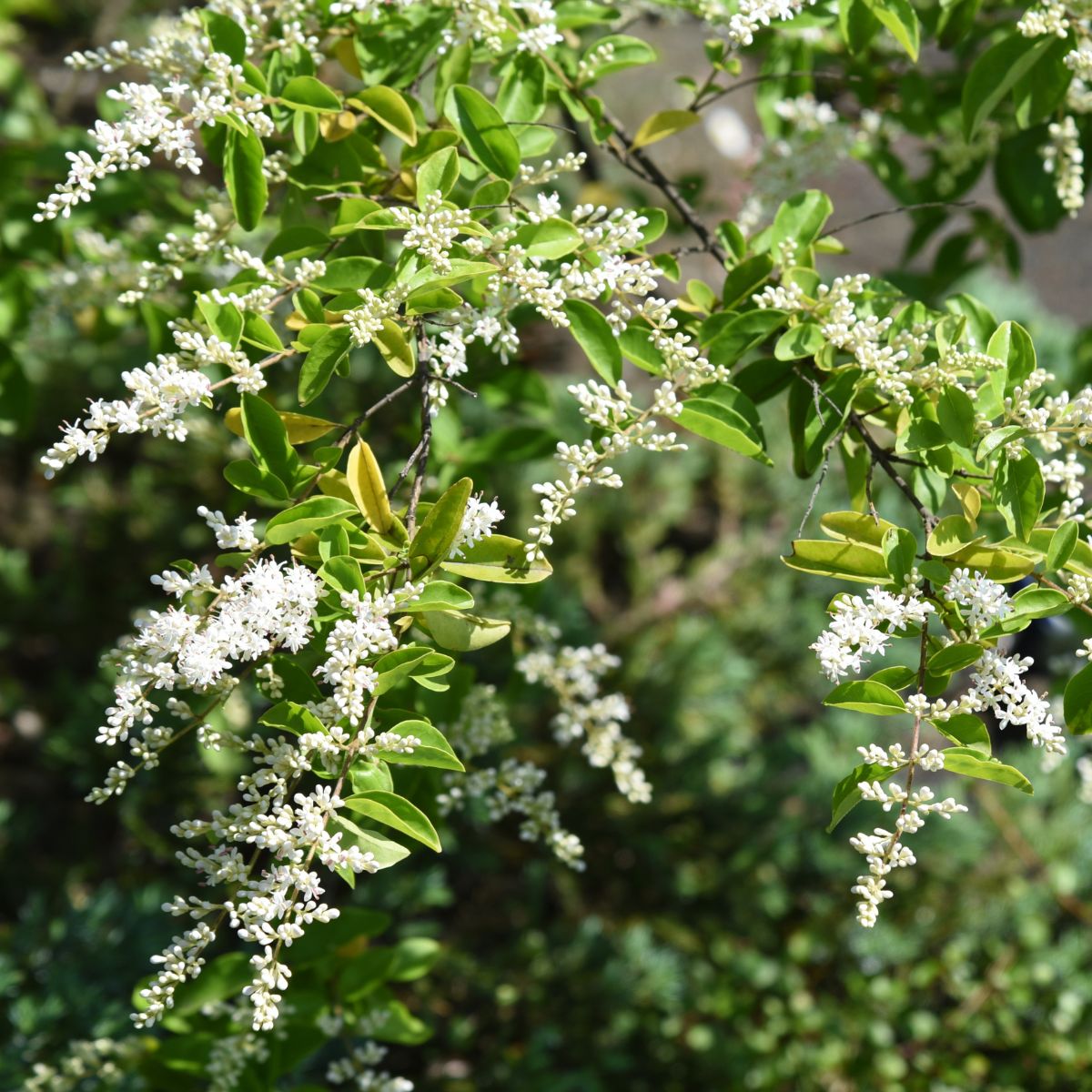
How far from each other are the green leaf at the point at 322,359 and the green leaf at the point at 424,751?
365 millimetres

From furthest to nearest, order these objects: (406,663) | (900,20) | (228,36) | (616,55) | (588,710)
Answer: (588,710)
(616,55)
(900,20)
(228,36)
(406,663)

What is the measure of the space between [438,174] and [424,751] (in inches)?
25.3

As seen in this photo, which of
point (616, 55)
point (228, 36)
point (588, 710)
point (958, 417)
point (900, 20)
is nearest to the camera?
point (958, 417)

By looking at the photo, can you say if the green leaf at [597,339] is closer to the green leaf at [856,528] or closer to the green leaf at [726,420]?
the green leaf at [726,420]

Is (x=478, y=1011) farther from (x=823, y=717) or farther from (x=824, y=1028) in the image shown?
(x=823, y=717)

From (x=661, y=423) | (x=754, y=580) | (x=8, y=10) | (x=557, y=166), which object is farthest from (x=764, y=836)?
(x=8, y=10)

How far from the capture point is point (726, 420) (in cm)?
124

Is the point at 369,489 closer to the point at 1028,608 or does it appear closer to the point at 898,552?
the point at 898,552

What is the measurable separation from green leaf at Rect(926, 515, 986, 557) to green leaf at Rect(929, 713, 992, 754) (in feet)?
0.57

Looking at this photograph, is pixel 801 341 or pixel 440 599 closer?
pixel 440 599

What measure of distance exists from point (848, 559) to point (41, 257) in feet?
5.20

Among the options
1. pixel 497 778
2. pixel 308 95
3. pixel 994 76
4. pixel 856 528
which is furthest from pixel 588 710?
pixel 994 76

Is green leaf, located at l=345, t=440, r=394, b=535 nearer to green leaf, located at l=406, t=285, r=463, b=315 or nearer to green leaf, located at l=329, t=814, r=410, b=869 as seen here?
green leaf, located at l=406, t=285, r=463, b=315

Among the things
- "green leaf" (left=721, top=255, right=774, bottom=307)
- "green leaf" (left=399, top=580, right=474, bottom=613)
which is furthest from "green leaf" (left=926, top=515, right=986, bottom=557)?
"green leaf" (left=399, top=580, right=474, bottom=613)
